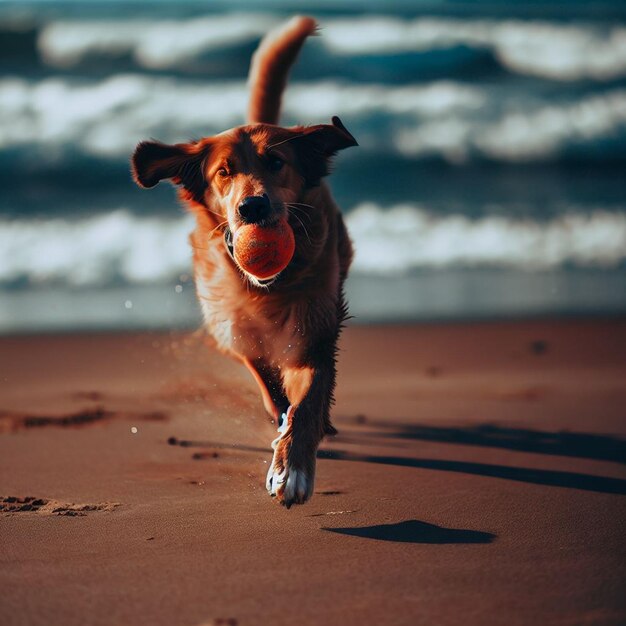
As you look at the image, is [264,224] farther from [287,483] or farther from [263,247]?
[287,483]

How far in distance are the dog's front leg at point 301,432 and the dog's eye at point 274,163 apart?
0.78 m

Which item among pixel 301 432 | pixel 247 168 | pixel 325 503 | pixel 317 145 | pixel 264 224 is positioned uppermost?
pixel 317 145

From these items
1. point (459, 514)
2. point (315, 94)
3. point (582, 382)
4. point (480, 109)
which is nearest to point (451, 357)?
point (582, 382)

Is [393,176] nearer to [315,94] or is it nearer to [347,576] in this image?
[315,94]

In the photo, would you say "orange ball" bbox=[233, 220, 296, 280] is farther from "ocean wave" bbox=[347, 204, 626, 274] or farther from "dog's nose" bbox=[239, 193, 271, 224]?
"ocean wave" bbox=[347, 204, 626, 274]

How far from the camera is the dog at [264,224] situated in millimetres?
3410

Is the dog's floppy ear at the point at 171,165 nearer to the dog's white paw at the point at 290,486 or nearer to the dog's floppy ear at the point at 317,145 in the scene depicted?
the dog's floppy ear at the point at 317,145

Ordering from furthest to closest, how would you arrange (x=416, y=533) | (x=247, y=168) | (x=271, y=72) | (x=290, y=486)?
(x=271, y=72) → (x=247, y=168) → (x=290, y=486) → (x=416, y=533)

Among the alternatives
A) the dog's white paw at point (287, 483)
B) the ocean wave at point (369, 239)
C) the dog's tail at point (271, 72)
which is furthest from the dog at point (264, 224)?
the ocean wave at point (369, 239)

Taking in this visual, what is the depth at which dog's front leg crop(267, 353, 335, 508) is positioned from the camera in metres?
2.83

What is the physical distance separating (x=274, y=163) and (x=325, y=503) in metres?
1.36

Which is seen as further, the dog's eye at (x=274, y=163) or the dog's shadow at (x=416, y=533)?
the dog's eye at (x=274, y=163)

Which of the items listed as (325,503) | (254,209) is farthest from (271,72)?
(325,503)

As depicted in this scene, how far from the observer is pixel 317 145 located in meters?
3.71
